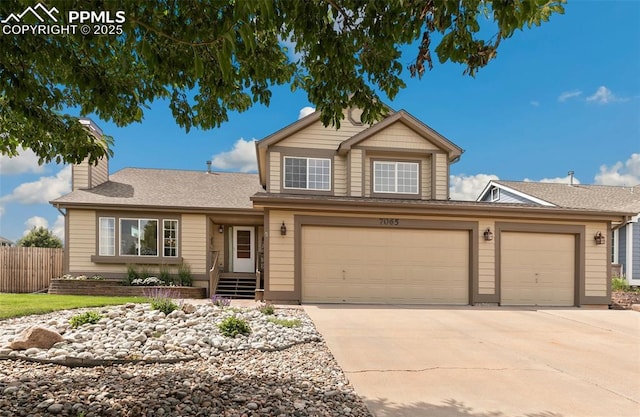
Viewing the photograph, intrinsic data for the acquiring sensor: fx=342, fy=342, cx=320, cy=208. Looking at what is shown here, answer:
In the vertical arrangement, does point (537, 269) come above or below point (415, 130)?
below

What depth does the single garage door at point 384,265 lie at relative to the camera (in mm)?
→ 9625

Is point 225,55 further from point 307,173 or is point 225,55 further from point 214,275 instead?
point 214,275

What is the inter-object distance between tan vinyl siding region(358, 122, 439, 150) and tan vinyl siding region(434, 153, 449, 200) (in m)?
0.44

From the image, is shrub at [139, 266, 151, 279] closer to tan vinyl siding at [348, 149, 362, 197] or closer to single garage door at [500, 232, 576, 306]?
tan vinyl siding at [348, 149, 362, 197]

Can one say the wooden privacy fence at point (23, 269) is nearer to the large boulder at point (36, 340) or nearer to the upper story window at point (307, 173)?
the upper story window at point (307, 173)

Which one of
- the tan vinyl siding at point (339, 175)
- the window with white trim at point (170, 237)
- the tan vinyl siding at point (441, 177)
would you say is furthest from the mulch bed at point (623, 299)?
the window with white trim at point (170, 237)

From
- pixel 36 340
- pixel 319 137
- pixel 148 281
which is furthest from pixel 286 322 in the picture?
pixel 319 137

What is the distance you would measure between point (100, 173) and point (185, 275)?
567cm

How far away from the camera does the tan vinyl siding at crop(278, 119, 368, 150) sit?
1207 cm

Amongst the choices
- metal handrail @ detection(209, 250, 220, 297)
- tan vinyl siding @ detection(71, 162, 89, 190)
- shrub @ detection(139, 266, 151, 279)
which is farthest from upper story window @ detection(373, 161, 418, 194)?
tan vinyl siding @ detection(71, 162, 89, 190)

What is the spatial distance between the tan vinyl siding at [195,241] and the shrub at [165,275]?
2.26 ft

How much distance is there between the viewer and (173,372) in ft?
12.7

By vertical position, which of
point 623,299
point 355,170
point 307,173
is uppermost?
point 355,170

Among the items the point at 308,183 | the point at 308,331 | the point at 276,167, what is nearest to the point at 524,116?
the point at 308,183
